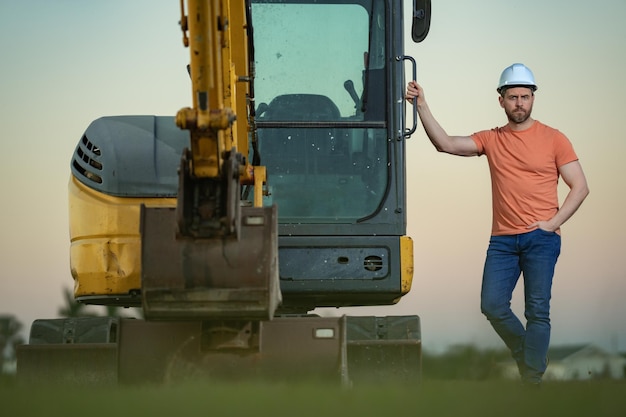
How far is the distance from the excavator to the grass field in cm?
127

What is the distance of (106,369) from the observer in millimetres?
9109

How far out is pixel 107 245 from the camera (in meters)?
8.96

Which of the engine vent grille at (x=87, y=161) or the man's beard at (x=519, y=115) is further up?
the man's beard at (x=519, y=115)

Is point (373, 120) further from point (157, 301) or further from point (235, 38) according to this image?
point (157, 301)

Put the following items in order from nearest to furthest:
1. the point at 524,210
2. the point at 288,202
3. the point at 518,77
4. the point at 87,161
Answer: the point at 524,210 → the point at 518,77 → the point at 288,202 → the point at 87,161

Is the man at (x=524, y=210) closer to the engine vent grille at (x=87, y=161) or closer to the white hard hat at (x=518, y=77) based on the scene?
the white hard hat at (x=518, y=77)

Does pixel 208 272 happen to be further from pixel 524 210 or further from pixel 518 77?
pixel 518 77

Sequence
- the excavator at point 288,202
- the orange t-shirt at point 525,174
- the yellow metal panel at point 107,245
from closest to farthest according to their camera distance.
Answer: the excavator at point 288,202 < the orange t-shirt at point 525,174 < the yellow metal panel at point 107,245

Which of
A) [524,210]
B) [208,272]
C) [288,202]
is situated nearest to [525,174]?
[524,210]

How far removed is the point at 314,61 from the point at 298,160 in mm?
A: 671

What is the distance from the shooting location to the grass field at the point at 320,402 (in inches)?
207

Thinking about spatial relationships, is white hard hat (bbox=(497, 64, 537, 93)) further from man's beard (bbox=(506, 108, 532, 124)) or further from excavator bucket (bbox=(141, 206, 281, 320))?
excavator bucket (bbox=(141, 206, 281, 320))

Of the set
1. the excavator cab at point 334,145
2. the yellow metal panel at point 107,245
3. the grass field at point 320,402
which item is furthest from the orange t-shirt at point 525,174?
the yellow metal panel at point 107,245

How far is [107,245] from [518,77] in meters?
2.81
